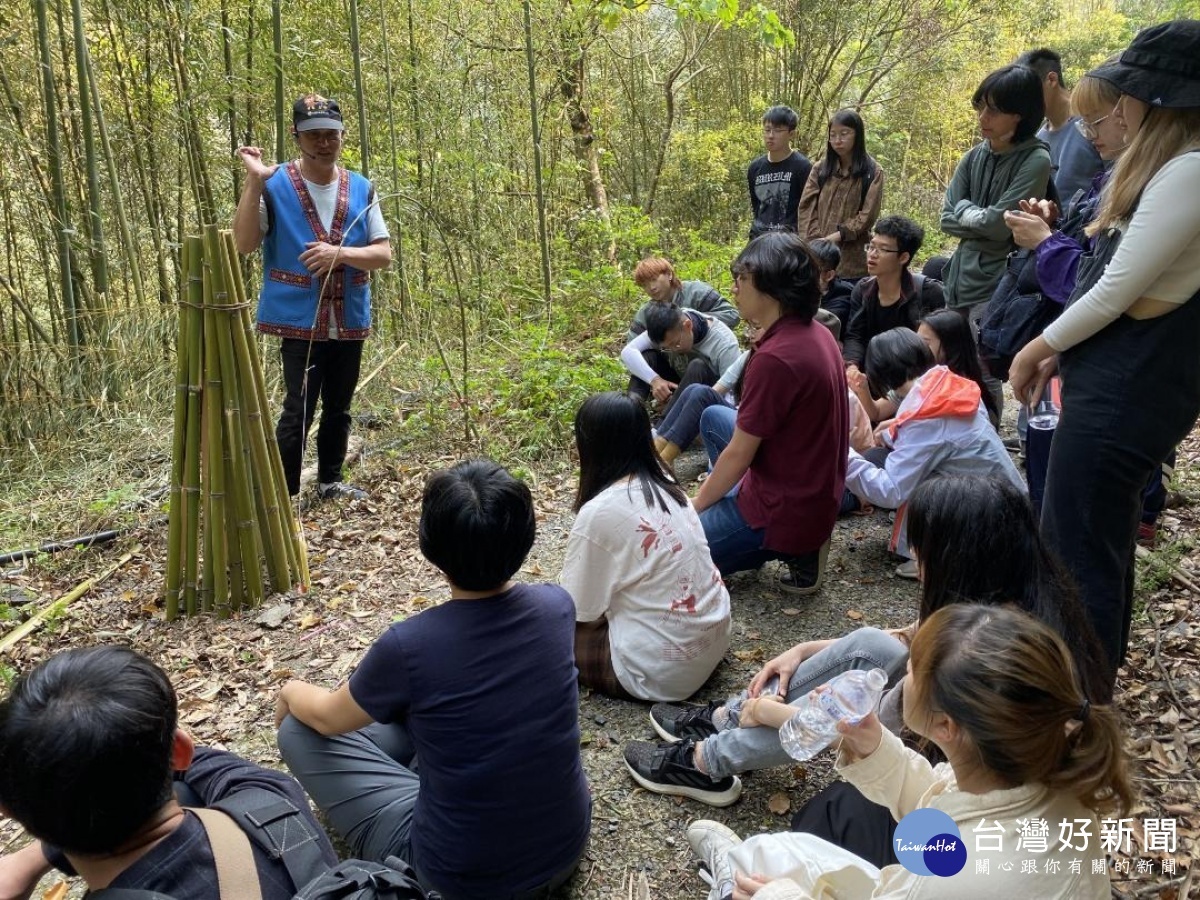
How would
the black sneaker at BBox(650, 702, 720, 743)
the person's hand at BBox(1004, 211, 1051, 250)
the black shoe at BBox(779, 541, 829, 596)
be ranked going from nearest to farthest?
1. the black sneaker at BBox(650, 702, 720, 743)
2. the person's hand at BBox(1004, 211, 1051, 250)
3. the black shoe at BBox(779, 541, 829, 596)

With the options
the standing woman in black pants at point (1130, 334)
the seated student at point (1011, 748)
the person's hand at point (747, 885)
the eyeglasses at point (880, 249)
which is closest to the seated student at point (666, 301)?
the eyeglasses at point (880, 249)

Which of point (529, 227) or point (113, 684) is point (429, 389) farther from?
point (113, 684)

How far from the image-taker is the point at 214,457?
2959 mm

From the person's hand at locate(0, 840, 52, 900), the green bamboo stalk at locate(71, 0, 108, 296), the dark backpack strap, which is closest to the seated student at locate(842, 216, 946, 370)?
the dark backpack strap

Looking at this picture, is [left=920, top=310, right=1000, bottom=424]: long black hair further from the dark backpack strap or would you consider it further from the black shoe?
the dark backpack strap

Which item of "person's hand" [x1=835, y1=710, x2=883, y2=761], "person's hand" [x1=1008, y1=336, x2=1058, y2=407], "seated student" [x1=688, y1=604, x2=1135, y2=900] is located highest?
"person's hand" [x1=1008, y1=336, x2=1058, y2=407]

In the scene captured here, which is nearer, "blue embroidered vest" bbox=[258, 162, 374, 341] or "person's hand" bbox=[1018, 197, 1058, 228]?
"person's hand" bbox=[1018, 197, 1058, 228]

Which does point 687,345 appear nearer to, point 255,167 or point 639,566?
point 255,167

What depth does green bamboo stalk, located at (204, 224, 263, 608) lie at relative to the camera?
2.87 meters

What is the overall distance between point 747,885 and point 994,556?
846mm

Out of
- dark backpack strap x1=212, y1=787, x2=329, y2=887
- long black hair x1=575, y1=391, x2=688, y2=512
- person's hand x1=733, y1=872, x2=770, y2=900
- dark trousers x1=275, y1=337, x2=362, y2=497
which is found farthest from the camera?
dark trousers x1=275, y1=337, x2=362, y2=497

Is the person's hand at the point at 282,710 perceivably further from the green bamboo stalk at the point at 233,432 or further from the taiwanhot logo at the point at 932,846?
the taiwanhot logo at the point at 932,846

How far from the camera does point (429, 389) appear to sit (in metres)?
5.49

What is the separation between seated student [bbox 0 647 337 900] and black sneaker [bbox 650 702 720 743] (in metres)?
1.27
